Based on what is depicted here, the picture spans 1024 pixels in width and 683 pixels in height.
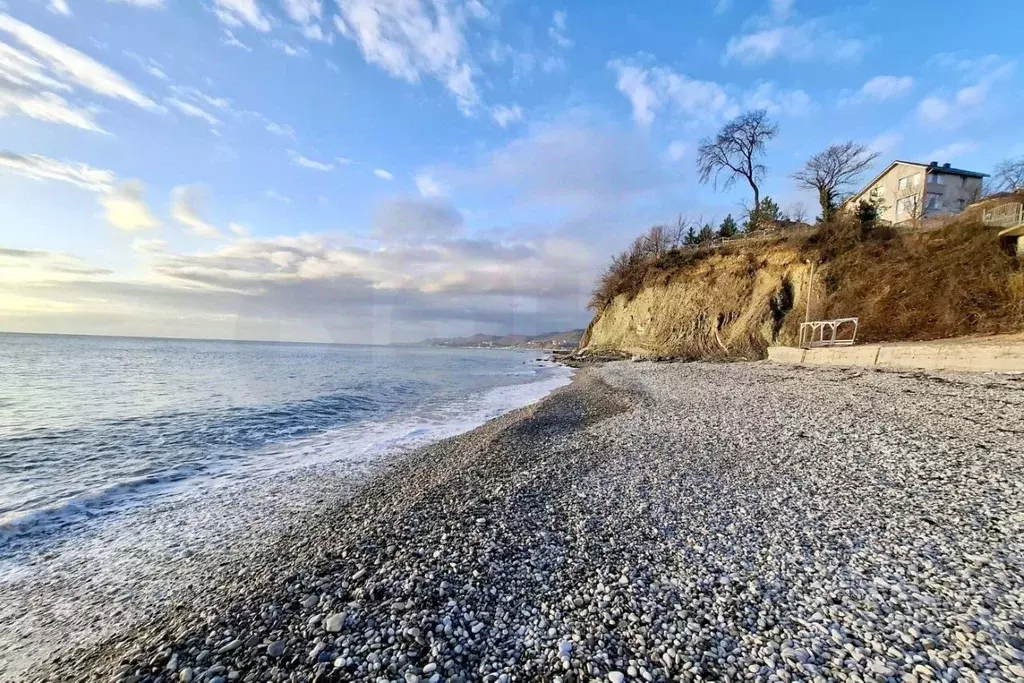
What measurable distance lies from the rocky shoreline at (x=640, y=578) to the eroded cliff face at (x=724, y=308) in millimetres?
24636

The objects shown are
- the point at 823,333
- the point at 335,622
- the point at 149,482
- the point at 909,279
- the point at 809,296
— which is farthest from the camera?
the point at 823,333

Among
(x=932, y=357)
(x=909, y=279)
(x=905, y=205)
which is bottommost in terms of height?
(x=932, y=357)

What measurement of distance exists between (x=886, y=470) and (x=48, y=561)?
13061 mm

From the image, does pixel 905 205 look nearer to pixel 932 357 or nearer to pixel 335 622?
pixel 932 357

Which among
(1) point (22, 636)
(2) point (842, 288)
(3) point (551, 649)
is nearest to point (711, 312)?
(2) point (842, 288)

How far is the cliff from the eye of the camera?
2283 centimetres

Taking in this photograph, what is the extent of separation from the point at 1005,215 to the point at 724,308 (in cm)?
1684

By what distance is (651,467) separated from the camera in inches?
310

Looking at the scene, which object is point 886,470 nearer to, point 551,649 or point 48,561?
point 551,649

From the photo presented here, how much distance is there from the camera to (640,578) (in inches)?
170

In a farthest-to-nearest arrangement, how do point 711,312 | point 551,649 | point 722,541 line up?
1. point 711,312
2. point 722,541
3. point 551,649

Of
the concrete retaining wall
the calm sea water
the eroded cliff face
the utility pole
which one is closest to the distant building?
the eroded cliff face

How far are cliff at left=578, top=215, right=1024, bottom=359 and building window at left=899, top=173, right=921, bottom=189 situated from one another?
20.9 m

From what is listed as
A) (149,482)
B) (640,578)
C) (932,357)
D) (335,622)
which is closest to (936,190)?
(932,357)
